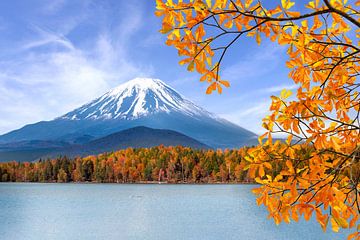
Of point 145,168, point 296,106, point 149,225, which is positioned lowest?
point 149,225

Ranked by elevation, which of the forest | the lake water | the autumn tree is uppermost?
the forest

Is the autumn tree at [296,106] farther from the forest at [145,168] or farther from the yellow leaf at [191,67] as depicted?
the forest at [145,168]

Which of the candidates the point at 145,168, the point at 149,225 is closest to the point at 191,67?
the point at 149,225

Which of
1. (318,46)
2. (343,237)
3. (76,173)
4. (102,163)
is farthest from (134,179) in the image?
(318,46)

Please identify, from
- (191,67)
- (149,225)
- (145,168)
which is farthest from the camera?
(145,168)

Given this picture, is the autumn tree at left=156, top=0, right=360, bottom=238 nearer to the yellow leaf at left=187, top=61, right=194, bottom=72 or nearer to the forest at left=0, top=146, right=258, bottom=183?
the yellow leaf at left=187, top=61, right=194, bottom=72

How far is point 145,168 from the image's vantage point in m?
111

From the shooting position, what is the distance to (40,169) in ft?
401

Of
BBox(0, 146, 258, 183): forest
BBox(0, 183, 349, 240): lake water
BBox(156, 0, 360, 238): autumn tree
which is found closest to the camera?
BBox(156, 0, 360, 238): autumn tree

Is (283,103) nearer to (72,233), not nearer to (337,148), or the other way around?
(337,148)

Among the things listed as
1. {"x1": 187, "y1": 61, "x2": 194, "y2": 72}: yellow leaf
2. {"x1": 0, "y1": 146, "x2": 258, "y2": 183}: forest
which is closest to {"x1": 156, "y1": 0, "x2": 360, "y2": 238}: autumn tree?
{"x1": 187, "y1": 61, "x2": 194, "y2": 72}: yellow leaf

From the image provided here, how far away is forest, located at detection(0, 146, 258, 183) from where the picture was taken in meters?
104

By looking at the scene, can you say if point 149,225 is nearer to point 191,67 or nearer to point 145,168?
point 191,67

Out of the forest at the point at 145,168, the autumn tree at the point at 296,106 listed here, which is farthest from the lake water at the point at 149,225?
the forest at the point at 145,168
